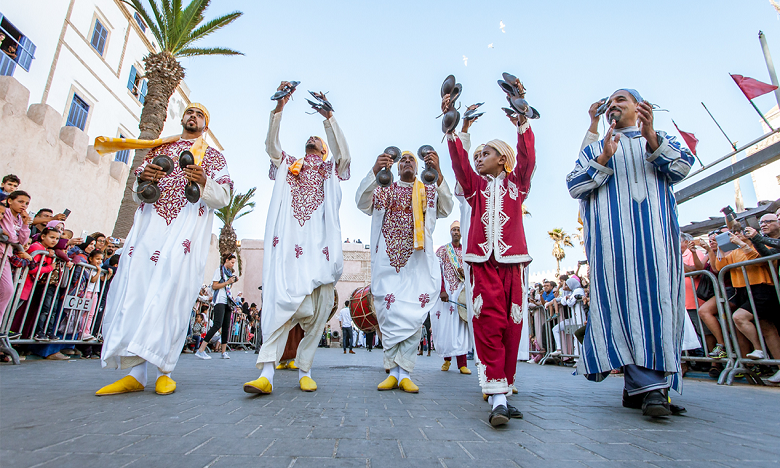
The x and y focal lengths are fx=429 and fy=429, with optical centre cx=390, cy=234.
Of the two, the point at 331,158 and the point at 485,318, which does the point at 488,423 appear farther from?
the point at 331,158

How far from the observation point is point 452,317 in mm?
6387

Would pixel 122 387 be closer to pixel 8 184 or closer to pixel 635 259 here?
pixel 635 259

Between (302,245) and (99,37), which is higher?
(99,37)

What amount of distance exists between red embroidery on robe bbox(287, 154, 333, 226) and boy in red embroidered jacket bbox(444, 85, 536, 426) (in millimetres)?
1494

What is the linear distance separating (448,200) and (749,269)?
3.62m

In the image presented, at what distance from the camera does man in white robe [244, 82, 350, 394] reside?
3.59 metres

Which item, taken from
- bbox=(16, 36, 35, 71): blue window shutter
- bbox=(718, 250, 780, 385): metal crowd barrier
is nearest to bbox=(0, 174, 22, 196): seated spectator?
bbox=(16, 36, 35, 71): blue window shutter

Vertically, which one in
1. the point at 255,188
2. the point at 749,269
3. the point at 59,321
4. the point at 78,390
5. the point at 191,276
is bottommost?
the point at 78,390

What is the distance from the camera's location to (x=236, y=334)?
47.3ft

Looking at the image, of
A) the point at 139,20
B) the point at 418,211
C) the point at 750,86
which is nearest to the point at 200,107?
the point at 418,211

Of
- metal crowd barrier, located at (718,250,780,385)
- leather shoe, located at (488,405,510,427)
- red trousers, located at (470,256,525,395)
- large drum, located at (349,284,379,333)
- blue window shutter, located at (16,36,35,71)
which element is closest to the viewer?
leather shoe, located at (488,405,510,427)

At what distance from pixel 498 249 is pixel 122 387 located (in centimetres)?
277

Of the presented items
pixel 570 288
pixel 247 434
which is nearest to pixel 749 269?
pixel 570 288

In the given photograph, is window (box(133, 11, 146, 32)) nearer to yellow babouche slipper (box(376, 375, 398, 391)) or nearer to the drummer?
the drummer
